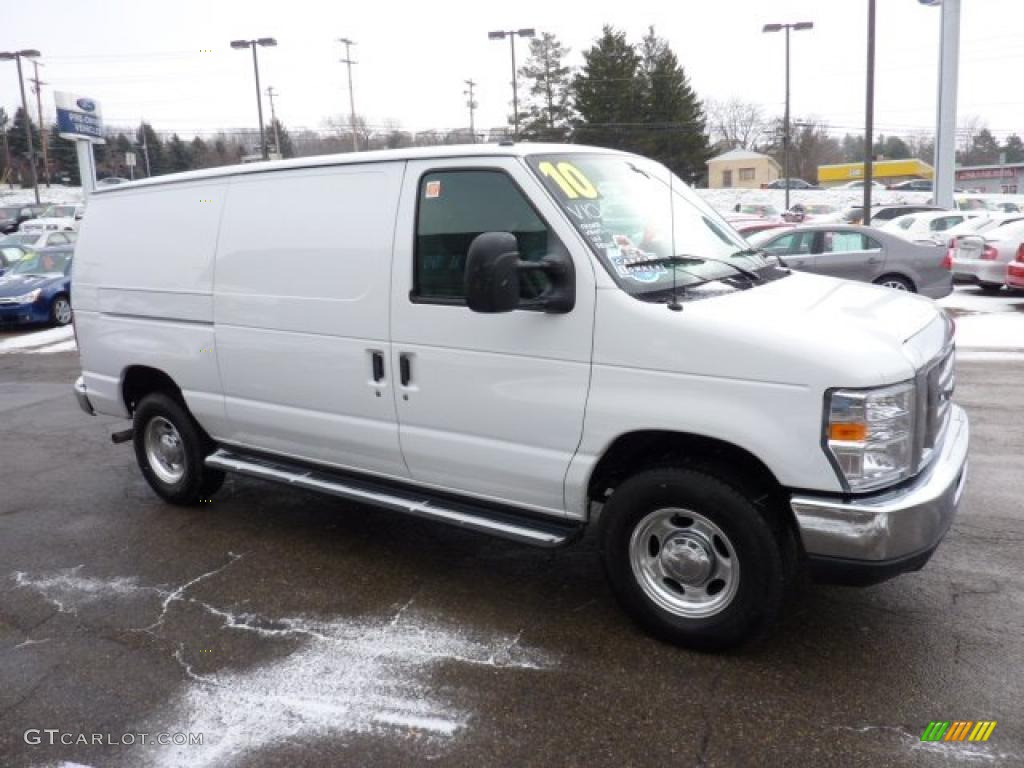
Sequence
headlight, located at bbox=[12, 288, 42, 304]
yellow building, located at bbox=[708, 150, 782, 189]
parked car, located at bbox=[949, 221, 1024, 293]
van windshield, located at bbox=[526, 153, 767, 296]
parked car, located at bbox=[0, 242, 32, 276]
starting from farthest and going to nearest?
yellow building, located at bbox=[708, 150, 782, 189]
parked car, located at bbox=[0, 242, 32, 276]
headlight, located at bbox=[12, 288, 42, 304]
parked car, located at bbox=[949, 221, 1024, 293]
van windshield, located at bbox=[526, 153, 767, 296]

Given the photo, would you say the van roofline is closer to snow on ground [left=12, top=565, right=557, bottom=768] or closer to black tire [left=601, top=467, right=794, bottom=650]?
black tire [left=601, top=467, right=794, bottom=650]

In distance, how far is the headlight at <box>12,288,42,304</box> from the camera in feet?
52.8

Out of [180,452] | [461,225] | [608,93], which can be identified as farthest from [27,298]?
[608,93]

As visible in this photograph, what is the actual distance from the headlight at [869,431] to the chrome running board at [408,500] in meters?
1.26

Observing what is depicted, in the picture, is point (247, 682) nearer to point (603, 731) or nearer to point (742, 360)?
point (603, 731)

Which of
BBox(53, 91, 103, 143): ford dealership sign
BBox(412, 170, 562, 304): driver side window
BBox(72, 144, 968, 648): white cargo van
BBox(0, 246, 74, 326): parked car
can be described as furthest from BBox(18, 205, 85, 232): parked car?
BBox(412, 170, 562, 304): driver side window

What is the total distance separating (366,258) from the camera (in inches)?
170

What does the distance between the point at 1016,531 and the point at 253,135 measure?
7622 cm

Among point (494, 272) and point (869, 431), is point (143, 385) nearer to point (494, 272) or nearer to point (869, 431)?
point (494, 272)

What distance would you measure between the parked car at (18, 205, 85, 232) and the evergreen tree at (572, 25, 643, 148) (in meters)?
27.7

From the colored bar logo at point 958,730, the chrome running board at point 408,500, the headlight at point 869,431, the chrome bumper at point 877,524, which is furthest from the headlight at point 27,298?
the colored bar logo at point 958,730

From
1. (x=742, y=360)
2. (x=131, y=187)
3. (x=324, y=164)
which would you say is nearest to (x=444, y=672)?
(x=742, y=360)

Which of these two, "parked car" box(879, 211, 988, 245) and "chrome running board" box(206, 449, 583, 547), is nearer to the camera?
"chrome running board" box(206, 449, 583, 547)

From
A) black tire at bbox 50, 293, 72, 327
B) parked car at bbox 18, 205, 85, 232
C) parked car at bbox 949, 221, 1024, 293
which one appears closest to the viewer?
parked car at bbox 949, 221, 1024, 293
